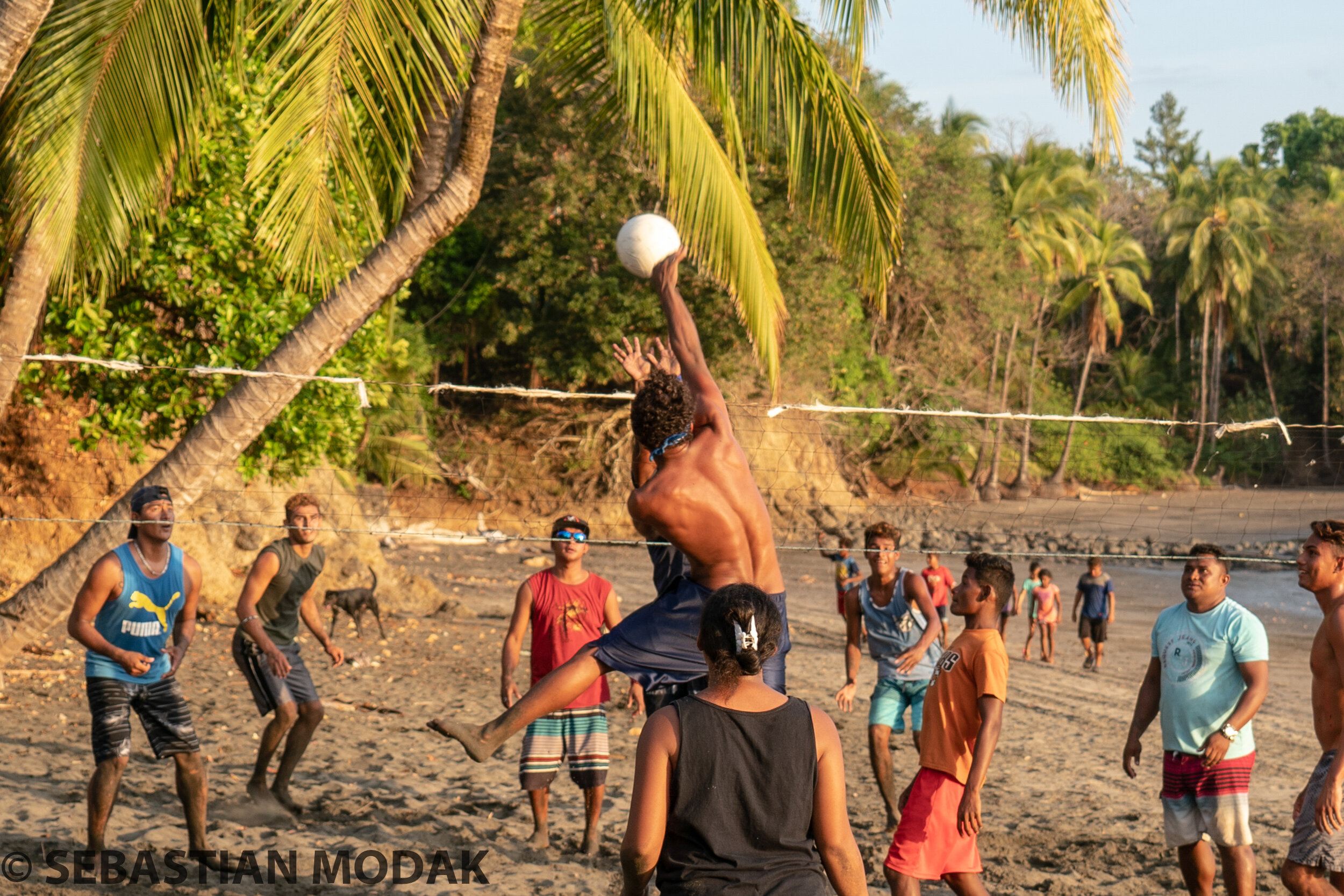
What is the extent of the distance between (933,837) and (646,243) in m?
2.76

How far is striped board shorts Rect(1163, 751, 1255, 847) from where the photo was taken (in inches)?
192

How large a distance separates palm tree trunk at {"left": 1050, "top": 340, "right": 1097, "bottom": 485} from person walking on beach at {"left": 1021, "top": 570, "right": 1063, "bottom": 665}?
65.9 feet

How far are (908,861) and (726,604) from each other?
→ 7.37 feet

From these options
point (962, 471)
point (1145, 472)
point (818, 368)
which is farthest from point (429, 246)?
point (1145, 472)

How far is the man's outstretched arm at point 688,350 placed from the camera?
13.9 feet

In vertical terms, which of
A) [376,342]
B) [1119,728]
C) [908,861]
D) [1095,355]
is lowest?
[1119,728]

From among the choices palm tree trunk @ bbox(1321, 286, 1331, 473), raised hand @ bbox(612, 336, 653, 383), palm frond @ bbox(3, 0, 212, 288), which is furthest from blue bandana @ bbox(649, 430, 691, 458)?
palm tree trunk @ bbox(1321, 286, 1331, 473)

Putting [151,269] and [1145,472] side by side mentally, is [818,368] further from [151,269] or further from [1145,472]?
[151,269]

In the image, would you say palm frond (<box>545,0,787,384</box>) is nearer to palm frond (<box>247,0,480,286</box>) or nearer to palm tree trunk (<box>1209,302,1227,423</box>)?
palm frond (<box>247,0,480,286</box>)

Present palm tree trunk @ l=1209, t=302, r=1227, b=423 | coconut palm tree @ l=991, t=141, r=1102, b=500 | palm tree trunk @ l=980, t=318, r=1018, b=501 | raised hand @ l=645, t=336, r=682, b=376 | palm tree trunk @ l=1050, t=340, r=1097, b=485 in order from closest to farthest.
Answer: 1. raised hand @ l=645, t=336, r=682, b=376
2. palm tree trunk @ l=980, t=318, r=1018, b=501
3. palm tree trunk @ l=1050, t=340, r=1097, b=485
4. coconut palm tree @ l=991, t=141, r=1102, b=500
5. palm tree trunk @ l=1209, t=302, r=1227, b=423

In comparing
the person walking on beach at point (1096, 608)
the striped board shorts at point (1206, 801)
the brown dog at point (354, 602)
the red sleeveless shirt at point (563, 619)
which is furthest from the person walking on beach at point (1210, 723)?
the brown dog at point (354, 602)

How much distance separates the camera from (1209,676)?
5.08 metres

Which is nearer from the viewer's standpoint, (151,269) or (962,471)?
(151,269)

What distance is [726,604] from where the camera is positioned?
2.82 meters
